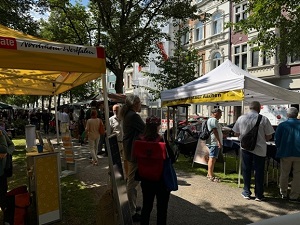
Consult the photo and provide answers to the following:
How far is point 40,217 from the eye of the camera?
402 centimetres

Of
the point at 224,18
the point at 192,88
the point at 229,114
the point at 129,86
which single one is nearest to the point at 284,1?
the point at 192,88

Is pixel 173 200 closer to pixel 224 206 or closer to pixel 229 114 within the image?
pixel 224 206

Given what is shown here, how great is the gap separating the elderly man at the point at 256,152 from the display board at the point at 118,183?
281 centimetres

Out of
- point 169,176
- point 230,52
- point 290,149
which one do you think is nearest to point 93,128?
point 169,176

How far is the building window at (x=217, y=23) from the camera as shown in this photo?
28891 millimetres

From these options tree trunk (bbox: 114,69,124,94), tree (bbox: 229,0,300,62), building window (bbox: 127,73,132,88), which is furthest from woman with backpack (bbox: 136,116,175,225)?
building window (bbox: 127,73,132,88)

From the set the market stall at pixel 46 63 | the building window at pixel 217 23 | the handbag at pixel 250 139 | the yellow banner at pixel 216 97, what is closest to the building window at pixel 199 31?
the building window at pixel 217 23

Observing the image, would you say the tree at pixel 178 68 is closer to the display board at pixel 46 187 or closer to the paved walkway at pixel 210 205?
the paved walkway at pixel 210 205

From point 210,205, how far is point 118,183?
2284mm

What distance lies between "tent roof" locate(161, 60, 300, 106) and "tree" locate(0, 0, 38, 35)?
5831 mm

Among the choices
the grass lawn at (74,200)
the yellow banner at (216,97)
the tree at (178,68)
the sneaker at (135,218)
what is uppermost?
the tree at (178,68)

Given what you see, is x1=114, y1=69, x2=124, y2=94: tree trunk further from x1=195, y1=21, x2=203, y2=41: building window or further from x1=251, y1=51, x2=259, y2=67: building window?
x1=195, y1=21, x2=203, y2=41: building window

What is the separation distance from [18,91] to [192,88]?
193 inches

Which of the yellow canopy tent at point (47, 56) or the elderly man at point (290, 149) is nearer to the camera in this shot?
the yellow canopy tent at point (47, 56)
